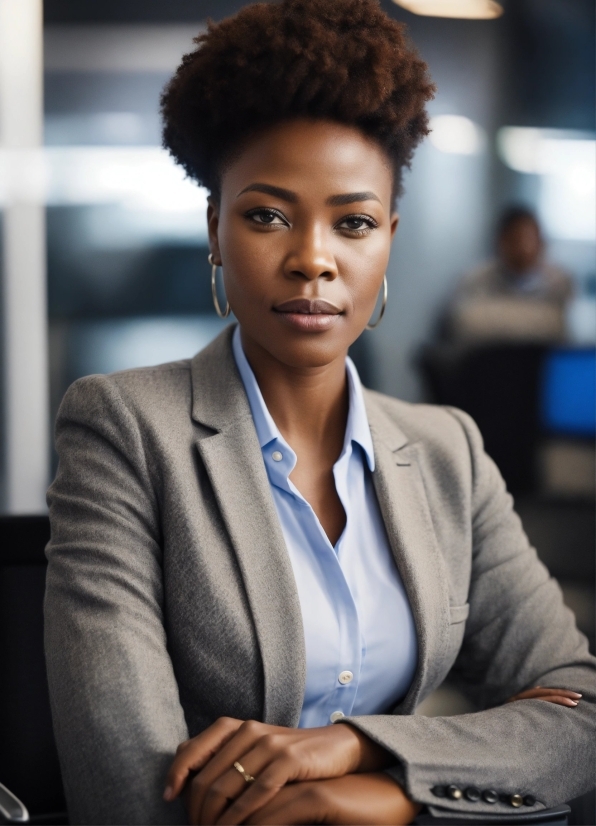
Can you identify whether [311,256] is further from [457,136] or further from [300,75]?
[457,136]

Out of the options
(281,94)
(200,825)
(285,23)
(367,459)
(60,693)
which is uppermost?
(285,23)

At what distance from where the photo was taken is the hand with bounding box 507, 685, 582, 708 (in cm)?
128

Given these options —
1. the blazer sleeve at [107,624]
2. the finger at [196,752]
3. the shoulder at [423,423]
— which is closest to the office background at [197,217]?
the shoulder at [423,423]

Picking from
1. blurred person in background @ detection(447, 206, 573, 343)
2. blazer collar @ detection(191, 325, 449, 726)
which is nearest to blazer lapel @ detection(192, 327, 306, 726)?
blazer collar @ detection(191, 325, 449, 726)

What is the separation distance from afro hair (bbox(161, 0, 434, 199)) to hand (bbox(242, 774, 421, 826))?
34.0 inches

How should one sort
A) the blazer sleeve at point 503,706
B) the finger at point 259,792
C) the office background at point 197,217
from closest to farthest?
the finger at point 259,792 < the blazer sleeve at point 503,706 < the office background at point 197,217

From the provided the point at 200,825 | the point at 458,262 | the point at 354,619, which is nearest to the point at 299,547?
the point at 354,619

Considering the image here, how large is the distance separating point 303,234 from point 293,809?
0.73 m

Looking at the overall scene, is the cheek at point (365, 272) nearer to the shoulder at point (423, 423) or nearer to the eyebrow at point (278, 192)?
the eyebrow at point (278, 192)

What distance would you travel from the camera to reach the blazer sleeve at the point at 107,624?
1.05 metres

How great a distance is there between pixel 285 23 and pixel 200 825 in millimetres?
1045

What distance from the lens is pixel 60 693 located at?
1098 mm

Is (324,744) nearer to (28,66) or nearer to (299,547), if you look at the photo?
(299,547)

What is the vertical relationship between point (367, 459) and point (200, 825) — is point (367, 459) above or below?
above
